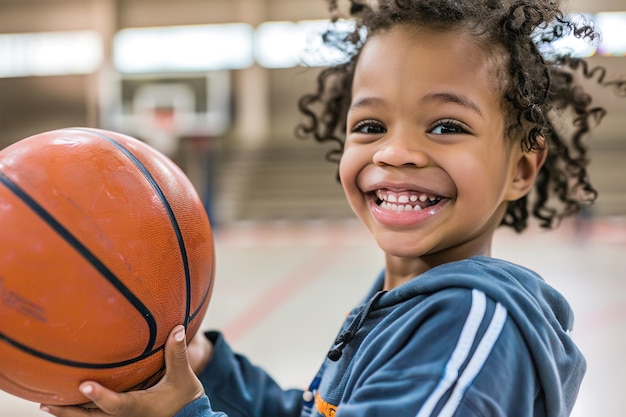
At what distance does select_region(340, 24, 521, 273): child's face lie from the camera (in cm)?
96

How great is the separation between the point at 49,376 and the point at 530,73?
0.83 m

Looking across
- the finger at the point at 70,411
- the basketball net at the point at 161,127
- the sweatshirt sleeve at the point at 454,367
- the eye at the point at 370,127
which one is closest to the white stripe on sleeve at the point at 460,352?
the sweatshirt sleeve at the point at 454,367

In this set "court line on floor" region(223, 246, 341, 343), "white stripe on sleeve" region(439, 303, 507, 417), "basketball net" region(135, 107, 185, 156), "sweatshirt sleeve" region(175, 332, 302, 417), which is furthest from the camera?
"basketball net" region(135, 107, 185, 156)

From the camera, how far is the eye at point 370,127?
1.03m

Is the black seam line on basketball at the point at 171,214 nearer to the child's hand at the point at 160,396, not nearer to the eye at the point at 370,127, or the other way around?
the child's hand at the point at 160,396

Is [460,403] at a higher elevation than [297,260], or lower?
higher

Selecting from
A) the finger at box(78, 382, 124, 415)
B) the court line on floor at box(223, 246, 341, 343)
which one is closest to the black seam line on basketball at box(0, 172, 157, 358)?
the finger at box(78, 382, 124, 415)

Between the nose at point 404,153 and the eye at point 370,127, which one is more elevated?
the eye at point 370,127

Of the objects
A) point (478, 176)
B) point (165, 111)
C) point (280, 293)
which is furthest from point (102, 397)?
Result: point (165, 111)

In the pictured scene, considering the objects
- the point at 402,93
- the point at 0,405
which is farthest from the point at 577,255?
the point at 402,93

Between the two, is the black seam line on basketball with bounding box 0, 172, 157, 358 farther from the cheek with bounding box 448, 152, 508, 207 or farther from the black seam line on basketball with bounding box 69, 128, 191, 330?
the cheek with bounding box 448, 152, 508, 207

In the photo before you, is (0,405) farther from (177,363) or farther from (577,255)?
(577,255)

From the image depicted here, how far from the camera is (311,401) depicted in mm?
1124

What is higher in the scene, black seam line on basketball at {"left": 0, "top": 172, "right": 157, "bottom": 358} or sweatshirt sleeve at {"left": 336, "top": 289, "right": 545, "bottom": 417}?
black seam line on basketball at {"left": 0, "top": 172, "right": 157, "bottom": 358}
